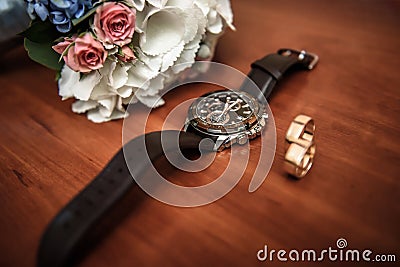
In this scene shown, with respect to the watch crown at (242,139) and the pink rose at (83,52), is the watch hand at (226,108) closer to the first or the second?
→ the watch crown at (242,139)

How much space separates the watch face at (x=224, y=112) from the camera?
1.68ft

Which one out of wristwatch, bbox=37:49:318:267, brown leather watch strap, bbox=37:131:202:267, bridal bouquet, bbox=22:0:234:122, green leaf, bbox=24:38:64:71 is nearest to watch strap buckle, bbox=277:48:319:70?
wristwatch, bbox=37:49:318:267

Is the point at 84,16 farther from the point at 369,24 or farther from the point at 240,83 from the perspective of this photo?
the point at 369,24

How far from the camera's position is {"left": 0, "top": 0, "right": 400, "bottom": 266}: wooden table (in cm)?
41

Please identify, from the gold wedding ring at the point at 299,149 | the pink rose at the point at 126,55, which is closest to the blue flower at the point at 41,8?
the pink rose at the point at 126,55

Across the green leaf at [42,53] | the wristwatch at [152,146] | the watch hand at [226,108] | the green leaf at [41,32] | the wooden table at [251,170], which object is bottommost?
the wooden table at [251,170]

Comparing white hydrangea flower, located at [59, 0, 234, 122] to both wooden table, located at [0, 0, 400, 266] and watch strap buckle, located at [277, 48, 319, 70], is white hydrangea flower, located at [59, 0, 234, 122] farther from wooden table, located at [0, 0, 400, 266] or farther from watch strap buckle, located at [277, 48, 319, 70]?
watch strap buckle, located at [277, 48, 319, 70]

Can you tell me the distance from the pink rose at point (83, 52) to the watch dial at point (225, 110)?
0.14 metres

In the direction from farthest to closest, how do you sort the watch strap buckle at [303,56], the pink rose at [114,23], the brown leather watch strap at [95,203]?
Answer: the watch strap buckle at [303,56] < the pink rose at [114,23] < the brown leather watch strap at [95,203]

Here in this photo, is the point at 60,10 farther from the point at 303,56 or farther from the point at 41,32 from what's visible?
the point at 303,56

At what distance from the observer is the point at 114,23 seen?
1.64 ft

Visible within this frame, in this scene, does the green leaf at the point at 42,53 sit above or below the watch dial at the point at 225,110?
above

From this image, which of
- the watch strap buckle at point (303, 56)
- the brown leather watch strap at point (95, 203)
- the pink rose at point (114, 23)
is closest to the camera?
the brown leather watch strap at point (95, 203)

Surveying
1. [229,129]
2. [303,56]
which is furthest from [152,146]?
[303,56]
